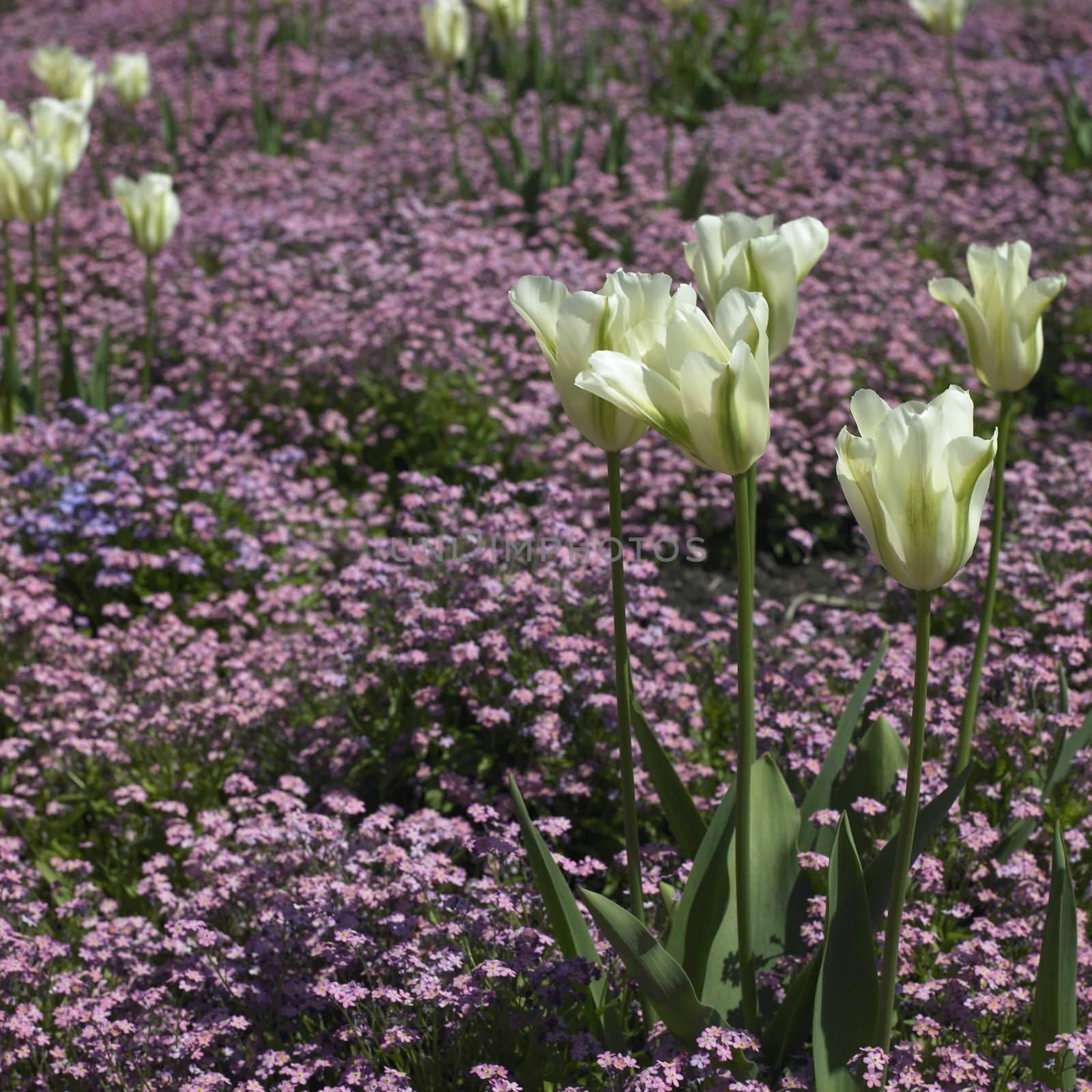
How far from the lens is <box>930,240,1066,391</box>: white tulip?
2154mm

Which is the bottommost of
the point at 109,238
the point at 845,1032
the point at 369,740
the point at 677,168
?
the point at 369,740

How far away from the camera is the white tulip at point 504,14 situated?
215 inches

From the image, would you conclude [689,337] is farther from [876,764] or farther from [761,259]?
[876,764]

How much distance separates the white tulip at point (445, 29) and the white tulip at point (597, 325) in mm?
4547

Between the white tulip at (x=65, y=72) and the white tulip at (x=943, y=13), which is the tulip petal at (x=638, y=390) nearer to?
the white tulip at (x=65, y=72)

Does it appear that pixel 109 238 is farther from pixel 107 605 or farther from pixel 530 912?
pixel 530 912

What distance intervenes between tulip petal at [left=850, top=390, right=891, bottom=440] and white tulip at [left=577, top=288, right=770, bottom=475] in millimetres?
107

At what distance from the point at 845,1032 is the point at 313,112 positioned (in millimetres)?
7027

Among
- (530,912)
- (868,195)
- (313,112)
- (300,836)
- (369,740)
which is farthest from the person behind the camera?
(313,112)

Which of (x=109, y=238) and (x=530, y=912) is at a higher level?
(x=109, y=238)

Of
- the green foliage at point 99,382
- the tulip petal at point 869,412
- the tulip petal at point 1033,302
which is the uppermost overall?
the tulip petal at point 1033,302

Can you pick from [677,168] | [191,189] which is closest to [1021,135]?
[677,168]

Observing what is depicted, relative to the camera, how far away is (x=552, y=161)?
655cm

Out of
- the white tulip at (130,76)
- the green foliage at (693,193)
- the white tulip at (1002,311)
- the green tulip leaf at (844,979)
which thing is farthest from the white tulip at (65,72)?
the green tulip leaf at (844,979)
